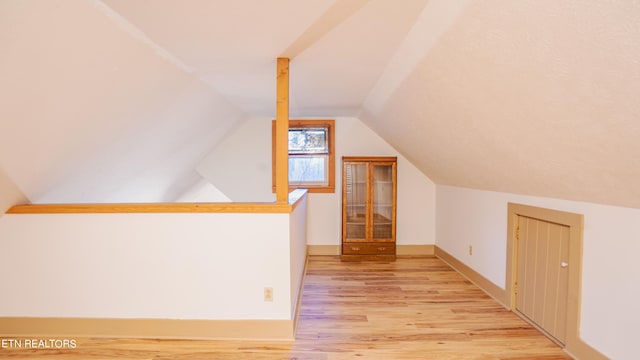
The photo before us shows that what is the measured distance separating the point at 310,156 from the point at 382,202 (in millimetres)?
1305

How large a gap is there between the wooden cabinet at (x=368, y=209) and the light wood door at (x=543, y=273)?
1863mm

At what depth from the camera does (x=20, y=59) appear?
161 cm

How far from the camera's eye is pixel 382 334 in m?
2.56

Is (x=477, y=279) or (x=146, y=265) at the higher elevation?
(x=146, y=265)

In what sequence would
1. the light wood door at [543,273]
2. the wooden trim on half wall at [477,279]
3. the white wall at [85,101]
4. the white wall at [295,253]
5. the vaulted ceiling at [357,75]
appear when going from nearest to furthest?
Answer: the vaulted ceiling at [357,75] < the white wall at [85,101] < the light wood door at [543,273] < the white wall at [295,253] < the wooden trim on half wall at [477,279]

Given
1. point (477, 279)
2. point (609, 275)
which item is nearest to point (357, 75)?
point (609, 275)

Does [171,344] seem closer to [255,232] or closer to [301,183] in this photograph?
[255,232]

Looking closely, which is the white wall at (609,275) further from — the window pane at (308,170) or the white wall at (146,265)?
the window pane at (308,170)

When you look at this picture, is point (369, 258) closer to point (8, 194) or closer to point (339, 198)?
point (339, 198)

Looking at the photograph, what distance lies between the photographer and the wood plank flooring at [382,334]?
7.49 ft

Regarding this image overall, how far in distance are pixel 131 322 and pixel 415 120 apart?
117 inches

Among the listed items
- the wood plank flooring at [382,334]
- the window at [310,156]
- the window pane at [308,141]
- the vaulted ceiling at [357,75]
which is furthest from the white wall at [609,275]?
the window pane at [308,141]

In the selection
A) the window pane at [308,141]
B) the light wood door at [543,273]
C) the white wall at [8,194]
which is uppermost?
the window pane at [308,141]

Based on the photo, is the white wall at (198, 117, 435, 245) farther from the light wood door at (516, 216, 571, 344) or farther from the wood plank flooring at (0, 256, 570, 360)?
the light wood door at (516, 216, 571, 344)
